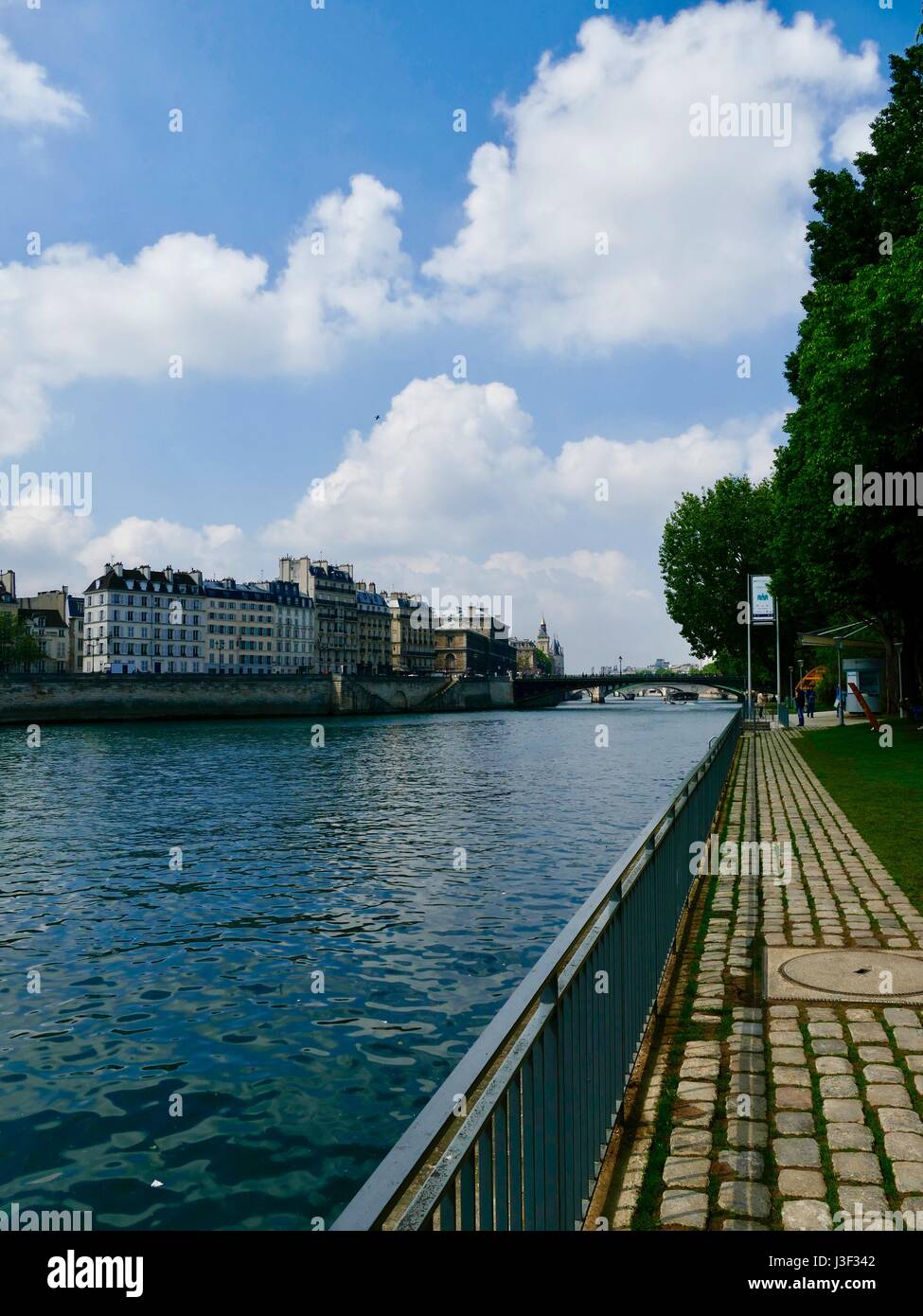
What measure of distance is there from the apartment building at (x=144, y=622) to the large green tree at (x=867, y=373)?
103 metres

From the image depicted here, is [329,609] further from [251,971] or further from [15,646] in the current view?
[251,971]

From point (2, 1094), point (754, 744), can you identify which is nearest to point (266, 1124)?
point (2, 1094)

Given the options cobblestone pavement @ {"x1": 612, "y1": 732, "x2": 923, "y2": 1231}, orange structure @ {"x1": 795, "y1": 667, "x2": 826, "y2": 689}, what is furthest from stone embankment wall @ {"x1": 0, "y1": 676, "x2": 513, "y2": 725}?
cobblestone pavement @ {"x1": 612, "y1": 732, "x2": 923, "y2": 1231}

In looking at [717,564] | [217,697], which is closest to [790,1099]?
[717,564]

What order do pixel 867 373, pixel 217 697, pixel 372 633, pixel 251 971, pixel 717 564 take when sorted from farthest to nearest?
pixel 372 633 → pixel 217 697 → pixel 717 564 → pixel 867 373 → pixel 251 971

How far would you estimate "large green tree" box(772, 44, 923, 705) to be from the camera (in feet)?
68.4

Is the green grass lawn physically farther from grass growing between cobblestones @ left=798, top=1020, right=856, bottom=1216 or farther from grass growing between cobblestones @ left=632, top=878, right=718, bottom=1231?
grass growing between cobblestones @ left=798, top=1020, right=856, bottom=1216

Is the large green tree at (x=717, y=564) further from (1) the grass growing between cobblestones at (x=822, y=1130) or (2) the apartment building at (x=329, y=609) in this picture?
(2) the apartment building at (x=329, y=609)

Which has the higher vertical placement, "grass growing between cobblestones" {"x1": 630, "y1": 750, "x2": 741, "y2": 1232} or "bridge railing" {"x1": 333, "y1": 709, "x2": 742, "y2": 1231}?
"bridge railing" {"x1": 333, "y1": 709, "x2": 742, "y2": 1231}

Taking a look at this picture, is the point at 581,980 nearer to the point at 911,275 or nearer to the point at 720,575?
the point at 911,275

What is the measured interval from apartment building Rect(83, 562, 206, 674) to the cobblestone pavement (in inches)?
4910

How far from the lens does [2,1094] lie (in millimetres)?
8773

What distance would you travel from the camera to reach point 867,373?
21359mm

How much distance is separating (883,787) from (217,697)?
7793cm
